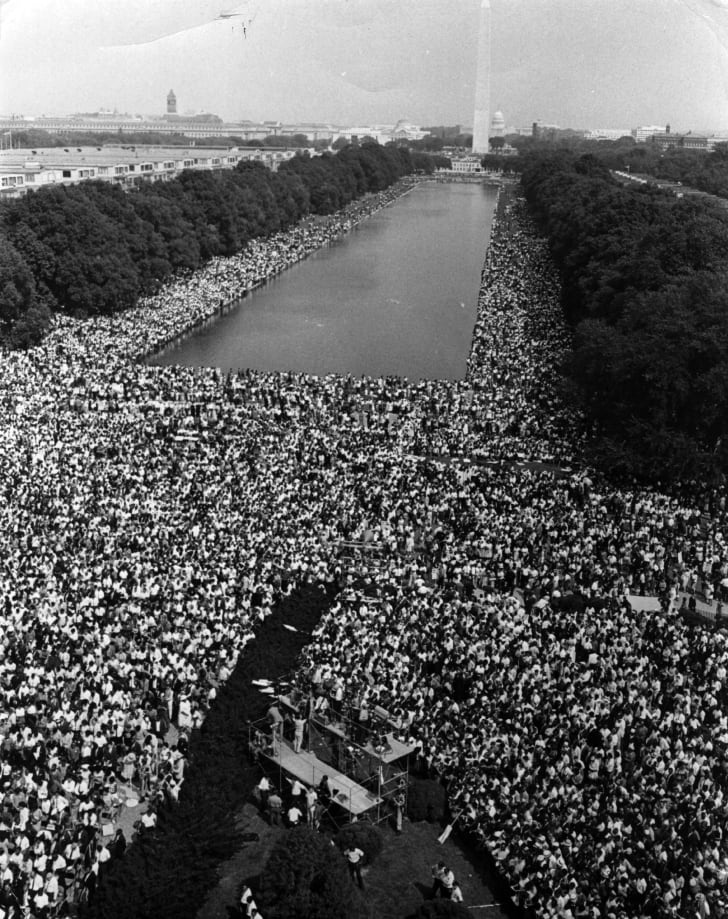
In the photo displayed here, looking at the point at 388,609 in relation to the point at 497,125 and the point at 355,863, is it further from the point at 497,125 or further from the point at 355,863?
the point at 497,125

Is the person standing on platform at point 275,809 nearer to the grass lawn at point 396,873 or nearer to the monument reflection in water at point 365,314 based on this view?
the grass lawn at point 396,873

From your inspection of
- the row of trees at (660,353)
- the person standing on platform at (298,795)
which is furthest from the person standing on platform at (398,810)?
the row of trees at (660,353)

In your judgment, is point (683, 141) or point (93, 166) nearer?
point (93, 166)

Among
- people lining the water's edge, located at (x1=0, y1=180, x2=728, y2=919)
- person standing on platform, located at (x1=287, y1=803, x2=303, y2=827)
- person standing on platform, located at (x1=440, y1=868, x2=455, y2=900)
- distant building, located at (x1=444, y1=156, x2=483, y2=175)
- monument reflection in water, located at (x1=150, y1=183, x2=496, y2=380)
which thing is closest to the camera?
person standing on platform, located at (x1=440, y1=868, x2=455, y2=900)

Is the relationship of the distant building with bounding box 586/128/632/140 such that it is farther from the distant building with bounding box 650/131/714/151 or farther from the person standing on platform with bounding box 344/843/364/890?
the person standing on platform with bounding box 344/843/364/890

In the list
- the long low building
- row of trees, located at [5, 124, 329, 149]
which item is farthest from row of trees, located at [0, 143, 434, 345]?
row of trees, located at [5, 124, 329, 149]

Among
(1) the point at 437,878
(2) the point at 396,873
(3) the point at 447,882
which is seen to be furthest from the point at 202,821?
(3) the point at 447,882
